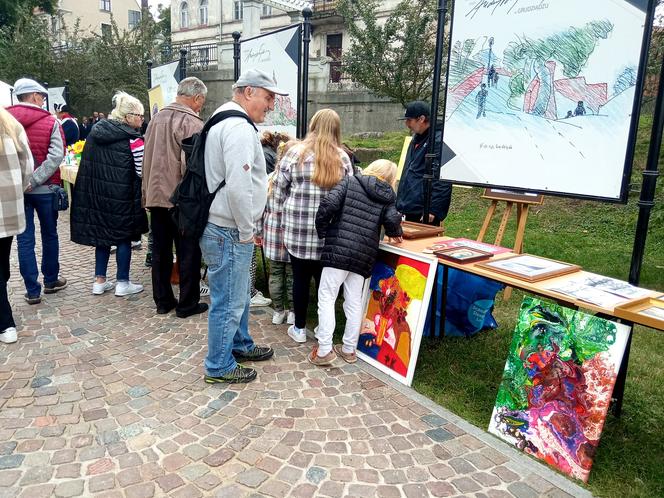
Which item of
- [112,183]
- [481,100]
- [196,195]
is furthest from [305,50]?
[196,195]

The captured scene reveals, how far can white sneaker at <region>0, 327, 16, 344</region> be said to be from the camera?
153 inches

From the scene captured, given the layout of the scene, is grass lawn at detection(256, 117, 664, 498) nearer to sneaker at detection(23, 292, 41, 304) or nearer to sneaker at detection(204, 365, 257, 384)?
sneaker at detection(204, 365, 257, 384)

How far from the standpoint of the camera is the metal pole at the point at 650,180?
269 centimetres

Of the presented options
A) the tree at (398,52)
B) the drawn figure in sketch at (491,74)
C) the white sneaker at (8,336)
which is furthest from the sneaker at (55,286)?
the tree at (398,52)

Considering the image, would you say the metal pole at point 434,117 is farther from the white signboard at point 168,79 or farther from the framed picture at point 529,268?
the white signboard at point 168,79

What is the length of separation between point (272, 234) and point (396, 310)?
4.13 ft

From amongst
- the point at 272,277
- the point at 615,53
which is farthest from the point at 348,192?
the point at 615,53

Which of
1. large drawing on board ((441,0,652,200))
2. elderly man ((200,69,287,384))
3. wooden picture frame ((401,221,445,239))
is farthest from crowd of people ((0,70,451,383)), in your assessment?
large drawing on board ((441,0,652,200))

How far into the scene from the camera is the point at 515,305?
197 inches

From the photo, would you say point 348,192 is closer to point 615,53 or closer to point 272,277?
point 272,277

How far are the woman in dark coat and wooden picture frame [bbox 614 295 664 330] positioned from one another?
4.11 meters

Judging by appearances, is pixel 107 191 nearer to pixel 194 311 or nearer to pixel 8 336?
Result: pixel 194 311

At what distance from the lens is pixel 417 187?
4.64 metres

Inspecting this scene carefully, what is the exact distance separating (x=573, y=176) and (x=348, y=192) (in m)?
1.43
